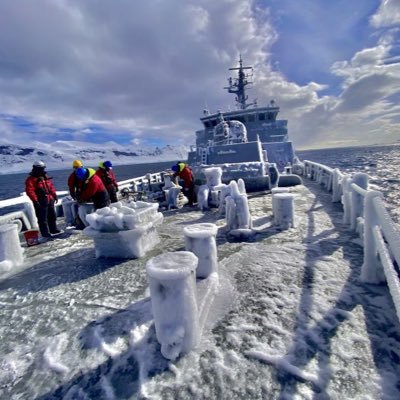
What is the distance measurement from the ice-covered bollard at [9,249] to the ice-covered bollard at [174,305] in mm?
3681

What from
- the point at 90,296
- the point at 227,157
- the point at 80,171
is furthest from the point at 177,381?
the point at 227,157

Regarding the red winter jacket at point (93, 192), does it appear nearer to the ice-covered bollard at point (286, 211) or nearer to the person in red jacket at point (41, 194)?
the person in red jacket at point (41, 194)

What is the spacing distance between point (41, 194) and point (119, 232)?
3126 millimetres

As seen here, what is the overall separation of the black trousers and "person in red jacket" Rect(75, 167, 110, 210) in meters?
0.90

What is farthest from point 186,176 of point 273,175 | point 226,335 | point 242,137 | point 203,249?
point 242,137

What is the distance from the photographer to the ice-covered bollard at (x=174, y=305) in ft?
6.94

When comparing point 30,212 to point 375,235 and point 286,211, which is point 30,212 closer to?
point 286,211

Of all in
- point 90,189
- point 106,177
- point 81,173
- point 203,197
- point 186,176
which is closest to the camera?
point 81,173

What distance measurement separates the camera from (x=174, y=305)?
2141mm

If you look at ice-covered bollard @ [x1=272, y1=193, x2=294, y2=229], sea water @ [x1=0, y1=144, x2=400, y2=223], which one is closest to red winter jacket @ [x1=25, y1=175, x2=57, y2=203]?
ice-covered bollard @ [x1=272, y1=193, x2=294, y2=229]

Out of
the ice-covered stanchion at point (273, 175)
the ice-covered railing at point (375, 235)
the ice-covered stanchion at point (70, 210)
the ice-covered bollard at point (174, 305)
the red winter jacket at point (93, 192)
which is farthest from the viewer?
the ice-covered stanchion at point (273, 175)

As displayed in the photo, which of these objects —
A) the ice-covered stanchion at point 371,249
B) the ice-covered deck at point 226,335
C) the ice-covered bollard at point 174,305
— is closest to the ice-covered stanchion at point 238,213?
the ice-covered deck at point 226,335

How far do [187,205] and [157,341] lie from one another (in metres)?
6.85

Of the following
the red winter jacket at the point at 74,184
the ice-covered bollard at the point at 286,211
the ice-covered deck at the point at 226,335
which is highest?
the red winter jacket at the point at 74,184
